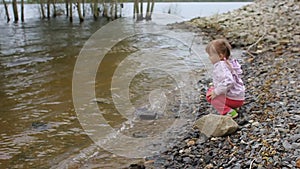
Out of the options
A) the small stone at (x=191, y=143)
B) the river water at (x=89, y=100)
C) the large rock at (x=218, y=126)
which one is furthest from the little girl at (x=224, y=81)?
the river water at (x=89, y=100)

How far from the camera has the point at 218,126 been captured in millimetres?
4375

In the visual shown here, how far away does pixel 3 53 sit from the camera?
13031 mm

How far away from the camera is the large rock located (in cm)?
435

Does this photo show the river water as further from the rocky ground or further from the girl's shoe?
the girl's shoe

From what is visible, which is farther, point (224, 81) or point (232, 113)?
point (232, 113)

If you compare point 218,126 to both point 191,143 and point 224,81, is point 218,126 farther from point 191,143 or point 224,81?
point 224,81

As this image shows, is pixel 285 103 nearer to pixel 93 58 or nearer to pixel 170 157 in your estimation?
pixel 170 157

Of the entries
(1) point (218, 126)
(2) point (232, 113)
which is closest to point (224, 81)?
(2) point (232, 113)

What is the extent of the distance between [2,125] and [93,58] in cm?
643

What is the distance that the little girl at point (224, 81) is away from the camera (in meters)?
4.70

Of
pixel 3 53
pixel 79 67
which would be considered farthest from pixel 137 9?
pixel 79 67

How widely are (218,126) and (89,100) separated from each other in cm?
344

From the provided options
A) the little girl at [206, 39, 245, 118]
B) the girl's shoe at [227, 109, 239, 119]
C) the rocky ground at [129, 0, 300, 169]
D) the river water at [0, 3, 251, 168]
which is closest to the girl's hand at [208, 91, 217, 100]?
the little girl at [206, 39, 245, 118]

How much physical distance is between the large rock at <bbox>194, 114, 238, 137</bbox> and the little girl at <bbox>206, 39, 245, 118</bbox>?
0.42 metres
